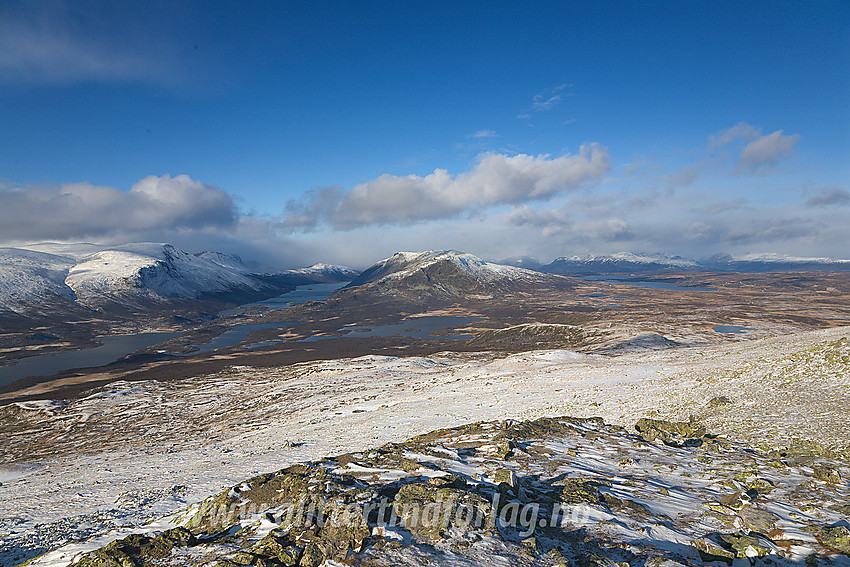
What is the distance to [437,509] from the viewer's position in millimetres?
9242

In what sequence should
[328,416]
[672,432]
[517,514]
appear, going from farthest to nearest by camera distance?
[328,416], [672,432], [517,514]

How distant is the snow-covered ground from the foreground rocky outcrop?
6018 mm

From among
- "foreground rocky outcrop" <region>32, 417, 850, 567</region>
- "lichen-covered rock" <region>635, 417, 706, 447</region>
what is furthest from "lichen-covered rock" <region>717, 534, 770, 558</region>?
"lichen-covered rock" <region>635, 417, 706, 447</region>

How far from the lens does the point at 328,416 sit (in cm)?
3197

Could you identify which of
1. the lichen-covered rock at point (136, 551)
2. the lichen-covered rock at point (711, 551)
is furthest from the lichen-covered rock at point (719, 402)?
the lichen-covered rock at point (136, 551)

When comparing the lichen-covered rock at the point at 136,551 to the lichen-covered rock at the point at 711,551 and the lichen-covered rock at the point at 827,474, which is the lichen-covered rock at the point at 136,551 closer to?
the lichen-covered rock at the point at 711,551

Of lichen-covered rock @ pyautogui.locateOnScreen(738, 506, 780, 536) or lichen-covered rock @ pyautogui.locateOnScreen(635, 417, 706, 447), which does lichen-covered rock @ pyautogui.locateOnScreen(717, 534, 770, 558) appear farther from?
lichen-covered rock @ pyautogui.locateOnScreen(635, 417, 706, 447)

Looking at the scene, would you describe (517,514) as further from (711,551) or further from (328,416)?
(328,416)

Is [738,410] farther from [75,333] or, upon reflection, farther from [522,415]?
[75,333]

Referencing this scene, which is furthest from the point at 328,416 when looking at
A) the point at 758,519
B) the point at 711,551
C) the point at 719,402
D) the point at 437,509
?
the point at 758,519

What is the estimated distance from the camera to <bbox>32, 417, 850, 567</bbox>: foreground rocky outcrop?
817 cm

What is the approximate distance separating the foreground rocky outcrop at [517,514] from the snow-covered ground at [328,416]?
6.02 m

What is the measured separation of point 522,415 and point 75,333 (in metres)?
189

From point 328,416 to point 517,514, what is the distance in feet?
83.2
